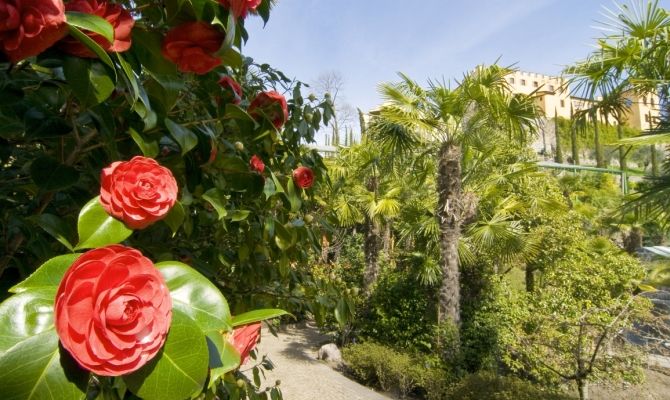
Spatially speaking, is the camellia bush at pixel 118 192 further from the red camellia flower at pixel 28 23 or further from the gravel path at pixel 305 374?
the gravel path at pixel 305 374

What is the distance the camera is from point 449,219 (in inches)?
285

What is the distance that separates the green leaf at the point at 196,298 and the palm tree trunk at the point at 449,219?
272 inches

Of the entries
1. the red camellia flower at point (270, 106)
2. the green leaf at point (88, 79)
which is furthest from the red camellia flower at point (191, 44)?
the red camellia flower at point (270, 106)

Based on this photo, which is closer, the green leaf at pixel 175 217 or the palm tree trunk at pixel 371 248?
the green leaf at pixel 175 217

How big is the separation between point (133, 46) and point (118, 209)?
0.80ft

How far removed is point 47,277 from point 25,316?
5 cm

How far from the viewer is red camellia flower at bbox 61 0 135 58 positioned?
0.54 meters

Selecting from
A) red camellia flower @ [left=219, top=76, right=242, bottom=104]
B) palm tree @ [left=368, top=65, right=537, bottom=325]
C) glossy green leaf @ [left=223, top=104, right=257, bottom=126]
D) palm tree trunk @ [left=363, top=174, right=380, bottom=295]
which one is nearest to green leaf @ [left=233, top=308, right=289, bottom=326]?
glossy green leaf @ [left=223, top=104, right=257, bottom=126]

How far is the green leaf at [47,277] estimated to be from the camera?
43cm

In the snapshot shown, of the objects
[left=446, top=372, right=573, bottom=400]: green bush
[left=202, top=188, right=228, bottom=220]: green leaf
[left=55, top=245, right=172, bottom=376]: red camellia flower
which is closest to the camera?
[left=55, top=245, right=172, bottom=376]: red camellia flower

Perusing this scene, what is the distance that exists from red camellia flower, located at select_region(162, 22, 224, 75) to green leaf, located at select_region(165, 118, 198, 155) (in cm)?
13

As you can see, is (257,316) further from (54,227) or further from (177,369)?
(54,227)

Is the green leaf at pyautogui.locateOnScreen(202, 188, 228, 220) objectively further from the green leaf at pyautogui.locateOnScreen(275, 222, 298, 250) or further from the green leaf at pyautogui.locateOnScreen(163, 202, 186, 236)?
the green leaf at pyautogui.locateOnScreen(275, 222, 298, 250)

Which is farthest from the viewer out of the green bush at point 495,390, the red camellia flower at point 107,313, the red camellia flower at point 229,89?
the green bush at point 495,390
